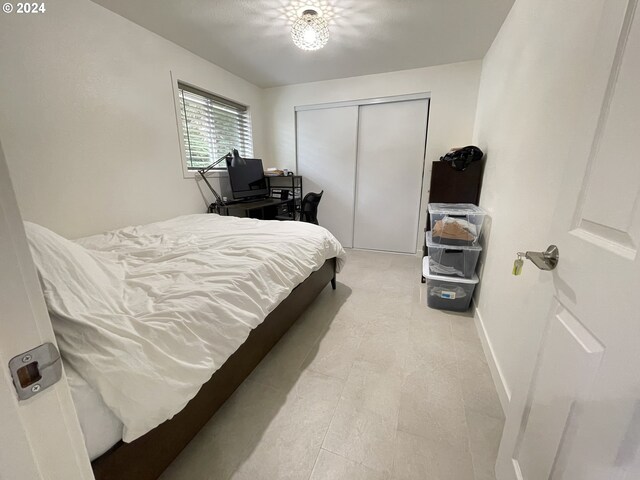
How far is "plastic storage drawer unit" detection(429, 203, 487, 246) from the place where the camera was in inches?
82.0

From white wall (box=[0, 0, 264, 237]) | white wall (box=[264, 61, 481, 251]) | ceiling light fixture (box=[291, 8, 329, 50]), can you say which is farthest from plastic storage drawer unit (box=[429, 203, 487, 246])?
white wall (box=[0, 0, 264, 237])

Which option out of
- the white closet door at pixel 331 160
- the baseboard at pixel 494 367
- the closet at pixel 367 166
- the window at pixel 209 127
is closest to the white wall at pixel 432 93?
the closet at pixel 367 166

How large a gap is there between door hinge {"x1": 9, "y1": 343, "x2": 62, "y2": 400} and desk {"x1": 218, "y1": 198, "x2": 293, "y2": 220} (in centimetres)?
A: 275

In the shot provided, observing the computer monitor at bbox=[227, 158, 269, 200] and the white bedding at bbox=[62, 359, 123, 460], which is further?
the computer monitor at bbox=[227, 158, 269, 200]

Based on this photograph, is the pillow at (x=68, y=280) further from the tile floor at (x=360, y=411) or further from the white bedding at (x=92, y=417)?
the tile floor at (x=360, y=411)

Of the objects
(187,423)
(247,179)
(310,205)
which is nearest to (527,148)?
(187,423)

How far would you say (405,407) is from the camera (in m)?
1.32

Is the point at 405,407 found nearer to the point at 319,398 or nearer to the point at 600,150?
the point at 319,398

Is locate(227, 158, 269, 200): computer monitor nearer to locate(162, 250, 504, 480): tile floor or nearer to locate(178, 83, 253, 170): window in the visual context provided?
locate(178, 83, 253, 170): window

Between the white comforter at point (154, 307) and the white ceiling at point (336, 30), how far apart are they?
6.18ft

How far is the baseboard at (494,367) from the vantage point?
1.31 meters

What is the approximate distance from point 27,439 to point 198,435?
1093 millimetres

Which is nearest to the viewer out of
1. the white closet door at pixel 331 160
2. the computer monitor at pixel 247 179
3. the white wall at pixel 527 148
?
the white wall at pixel 527 148

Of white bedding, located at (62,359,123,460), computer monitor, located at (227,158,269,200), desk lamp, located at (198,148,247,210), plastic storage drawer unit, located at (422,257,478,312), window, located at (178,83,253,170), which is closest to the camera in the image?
white bedding, located at (62,359,123,460)
